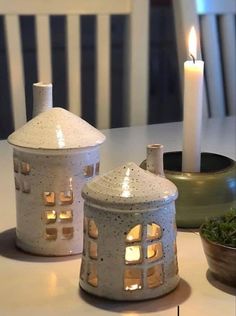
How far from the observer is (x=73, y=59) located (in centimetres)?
162

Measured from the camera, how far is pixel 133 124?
1.70 metres

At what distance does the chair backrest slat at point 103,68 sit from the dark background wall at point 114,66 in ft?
2.58

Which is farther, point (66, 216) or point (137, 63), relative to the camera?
point (137, 63)

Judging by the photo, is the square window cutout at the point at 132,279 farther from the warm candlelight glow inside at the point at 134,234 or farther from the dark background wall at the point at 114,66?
the dark background wall at the point at 114,66

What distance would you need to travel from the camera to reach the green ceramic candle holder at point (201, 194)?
878mm

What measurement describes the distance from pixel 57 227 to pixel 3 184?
1.08 feet

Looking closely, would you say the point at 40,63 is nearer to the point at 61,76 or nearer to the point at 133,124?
the point at 133,124

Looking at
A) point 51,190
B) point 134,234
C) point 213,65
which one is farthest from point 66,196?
point 213,65

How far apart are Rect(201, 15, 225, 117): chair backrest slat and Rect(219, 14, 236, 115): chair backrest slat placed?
0.03 meters

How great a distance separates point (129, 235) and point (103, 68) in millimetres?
1017

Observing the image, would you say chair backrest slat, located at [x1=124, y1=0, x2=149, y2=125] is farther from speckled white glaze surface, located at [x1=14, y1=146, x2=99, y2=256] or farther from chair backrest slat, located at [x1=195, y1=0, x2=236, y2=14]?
speckled white glaze surface, located at [x1=14, y1=146, x2=99, y2=256]

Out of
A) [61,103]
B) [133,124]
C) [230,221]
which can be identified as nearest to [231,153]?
[133,124]

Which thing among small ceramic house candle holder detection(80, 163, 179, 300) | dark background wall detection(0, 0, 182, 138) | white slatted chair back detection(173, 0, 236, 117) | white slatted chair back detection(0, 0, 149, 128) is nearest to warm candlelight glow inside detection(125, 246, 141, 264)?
small ceramic house candle holder detection(80, 163, 179, 300)

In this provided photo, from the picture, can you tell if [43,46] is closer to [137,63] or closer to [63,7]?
[63,7]
